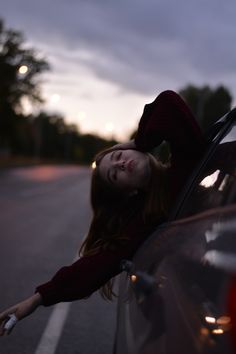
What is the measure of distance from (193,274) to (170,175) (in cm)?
124

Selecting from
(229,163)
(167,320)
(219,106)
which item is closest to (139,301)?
(167,320)

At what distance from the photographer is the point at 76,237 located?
11.8 metres

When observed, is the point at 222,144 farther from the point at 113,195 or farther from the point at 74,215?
the point at 74,215

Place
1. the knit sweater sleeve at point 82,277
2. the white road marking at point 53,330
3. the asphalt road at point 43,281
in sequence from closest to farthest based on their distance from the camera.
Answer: the knit sweater sleeve at point 82,277, the white road marking at point 53,330, the asphalt road at point 43,281

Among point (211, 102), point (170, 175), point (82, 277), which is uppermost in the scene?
point (211, 102)

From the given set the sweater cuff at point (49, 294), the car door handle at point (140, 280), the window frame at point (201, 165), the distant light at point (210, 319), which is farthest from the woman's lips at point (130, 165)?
the distant light at point (210, 319)

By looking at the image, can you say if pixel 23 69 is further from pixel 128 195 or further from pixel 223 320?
pixel 223 320

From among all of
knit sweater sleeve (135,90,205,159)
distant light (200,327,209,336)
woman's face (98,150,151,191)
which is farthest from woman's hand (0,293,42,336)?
distant light (200,327,209,336)

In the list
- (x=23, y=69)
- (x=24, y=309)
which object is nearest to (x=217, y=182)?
(x=24, y=309)

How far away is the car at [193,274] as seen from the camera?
1.64m

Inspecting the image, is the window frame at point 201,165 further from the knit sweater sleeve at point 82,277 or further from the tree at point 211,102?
the tree at point 211,102

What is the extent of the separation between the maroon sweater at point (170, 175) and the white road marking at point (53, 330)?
212 centimetres

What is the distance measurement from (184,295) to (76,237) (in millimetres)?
9966

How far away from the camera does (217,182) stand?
2.41m
